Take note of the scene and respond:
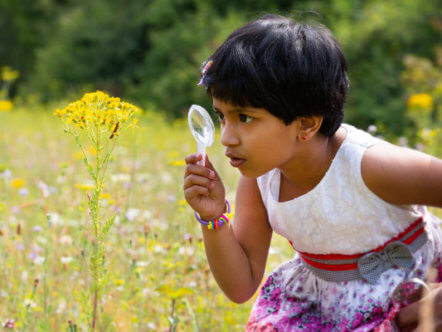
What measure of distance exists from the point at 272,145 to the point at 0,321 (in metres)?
0.92

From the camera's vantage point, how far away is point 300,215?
1.34m

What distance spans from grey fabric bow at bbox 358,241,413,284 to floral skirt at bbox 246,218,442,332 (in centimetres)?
1

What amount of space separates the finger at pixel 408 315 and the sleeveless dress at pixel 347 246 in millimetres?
19

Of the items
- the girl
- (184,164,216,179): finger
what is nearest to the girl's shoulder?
the girl

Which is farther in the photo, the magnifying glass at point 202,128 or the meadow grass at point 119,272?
the meadow grass at point 119,272

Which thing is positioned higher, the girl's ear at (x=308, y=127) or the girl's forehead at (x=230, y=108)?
the girl's forehead at (x=230, y=108)

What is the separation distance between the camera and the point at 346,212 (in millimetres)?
1280

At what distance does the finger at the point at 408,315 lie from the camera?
48.2 inches

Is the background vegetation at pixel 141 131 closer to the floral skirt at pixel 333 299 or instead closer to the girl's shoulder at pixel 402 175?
the floral skirt at pixel 333 299

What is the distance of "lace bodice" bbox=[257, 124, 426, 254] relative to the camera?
1.25 meters

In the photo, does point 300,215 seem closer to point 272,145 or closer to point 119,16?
point 272,145

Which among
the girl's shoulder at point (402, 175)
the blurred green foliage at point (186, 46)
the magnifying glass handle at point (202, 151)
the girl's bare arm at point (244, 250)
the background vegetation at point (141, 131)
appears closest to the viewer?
the girl's shoulder at point (402, 175)

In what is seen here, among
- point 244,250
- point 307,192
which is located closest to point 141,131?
point 244,250

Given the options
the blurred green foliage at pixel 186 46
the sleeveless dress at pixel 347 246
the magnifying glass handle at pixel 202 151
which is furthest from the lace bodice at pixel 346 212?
the blurred green foliage at pixel 186 46
